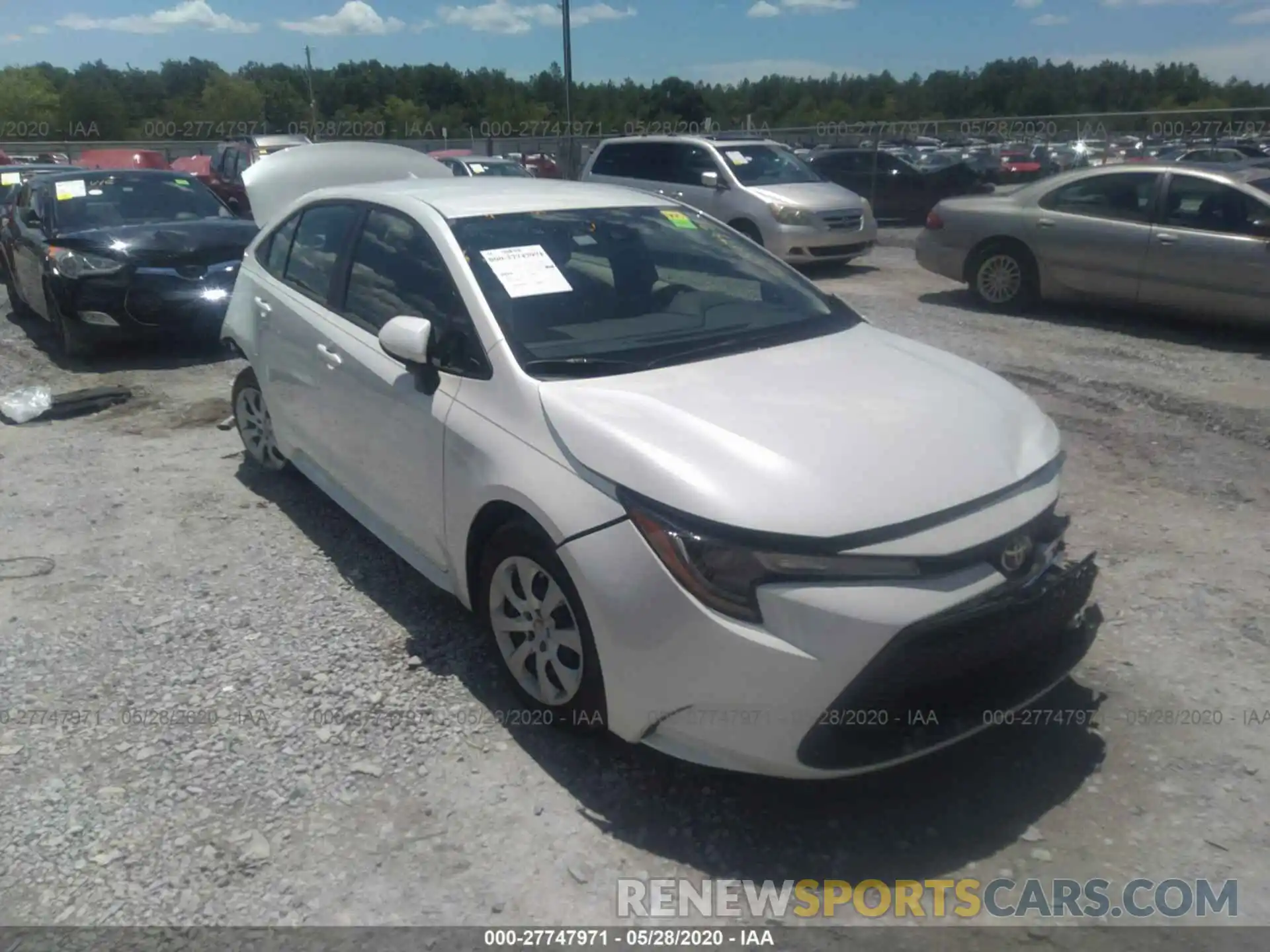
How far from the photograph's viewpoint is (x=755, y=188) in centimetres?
1341

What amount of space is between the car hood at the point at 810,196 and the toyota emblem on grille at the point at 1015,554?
35.3 feet

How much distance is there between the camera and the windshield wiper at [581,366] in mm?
3406

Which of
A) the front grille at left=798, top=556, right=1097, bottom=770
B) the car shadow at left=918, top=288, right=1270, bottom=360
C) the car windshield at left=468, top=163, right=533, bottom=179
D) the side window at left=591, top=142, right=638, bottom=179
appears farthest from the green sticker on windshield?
the car windshield at left=468, top=163, right=533, bottom=179

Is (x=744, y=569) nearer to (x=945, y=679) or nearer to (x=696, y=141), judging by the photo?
(x=945, y=679)

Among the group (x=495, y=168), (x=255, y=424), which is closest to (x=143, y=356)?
(x=255, y=424)

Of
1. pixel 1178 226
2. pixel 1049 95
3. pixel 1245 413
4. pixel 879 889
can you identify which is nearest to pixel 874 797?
pixel 879 889

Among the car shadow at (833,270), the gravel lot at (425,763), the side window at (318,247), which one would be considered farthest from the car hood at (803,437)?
the car shadow at (833,270)

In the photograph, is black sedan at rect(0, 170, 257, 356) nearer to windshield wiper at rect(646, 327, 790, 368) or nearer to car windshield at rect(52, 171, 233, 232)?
car windshield at rect(52, 171, 233, 232)

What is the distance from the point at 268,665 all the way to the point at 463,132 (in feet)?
187

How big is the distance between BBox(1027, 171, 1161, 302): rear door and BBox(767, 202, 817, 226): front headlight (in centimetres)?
355

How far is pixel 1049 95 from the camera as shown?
193ft

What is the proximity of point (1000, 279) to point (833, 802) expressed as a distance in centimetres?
842

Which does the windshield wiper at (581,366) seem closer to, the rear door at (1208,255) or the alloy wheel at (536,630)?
the alloy wheel at (536,630)

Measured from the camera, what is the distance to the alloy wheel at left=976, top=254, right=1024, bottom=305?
1025cm
